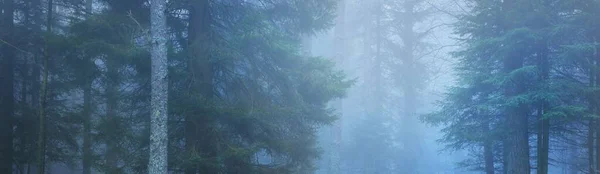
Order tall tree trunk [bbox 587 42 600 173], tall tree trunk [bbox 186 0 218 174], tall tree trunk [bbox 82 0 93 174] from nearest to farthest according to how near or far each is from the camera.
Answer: tall tree trunk [bbox 186 0 218 174]
tall tree trunk [bbox 587 42 600 173]
tall tree trunk [bbox 82 0 93 174]

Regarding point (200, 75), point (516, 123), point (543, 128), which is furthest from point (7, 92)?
point (543, 128)

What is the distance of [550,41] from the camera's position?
11289 millimetres

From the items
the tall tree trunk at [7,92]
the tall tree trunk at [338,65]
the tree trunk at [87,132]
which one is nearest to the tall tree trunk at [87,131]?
the tree trunk at [87,132]

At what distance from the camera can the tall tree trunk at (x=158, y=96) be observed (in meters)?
8.57

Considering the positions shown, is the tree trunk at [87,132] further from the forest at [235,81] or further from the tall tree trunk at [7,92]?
the tall tree trunk at [7,92]

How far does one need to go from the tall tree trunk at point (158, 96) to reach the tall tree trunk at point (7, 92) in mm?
7936

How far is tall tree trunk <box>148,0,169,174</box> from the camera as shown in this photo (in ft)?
28.1

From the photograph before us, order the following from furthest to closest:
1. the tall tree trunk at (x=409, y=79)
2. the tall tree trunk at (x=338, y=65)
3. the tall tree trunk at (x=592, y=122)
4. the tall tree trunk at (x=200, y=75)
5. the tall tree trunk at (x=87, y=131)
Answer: the tall tree trunk at (x=409, y=79) < the tall tree trunk at (x=338, y=65) < the tall tree trunk at (x=87, y=131) < the tall tree trunk at (x=592, y=122) < the tall tree trunk at (x=200, y=75)

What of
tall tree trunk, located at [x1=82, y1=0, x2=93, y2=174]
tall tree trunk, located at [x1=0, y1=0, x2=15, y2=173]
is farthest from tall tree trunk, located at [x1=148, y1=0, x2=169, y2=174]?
tall tree trunk, located at [x1=0, y1=0, x2=15, y2=173]

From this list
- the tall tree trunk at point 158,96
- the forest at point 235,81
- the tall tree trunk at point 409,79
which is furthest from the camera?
the tall tree trunk at point 409,79

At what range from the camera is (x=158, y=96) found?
28.3 ft

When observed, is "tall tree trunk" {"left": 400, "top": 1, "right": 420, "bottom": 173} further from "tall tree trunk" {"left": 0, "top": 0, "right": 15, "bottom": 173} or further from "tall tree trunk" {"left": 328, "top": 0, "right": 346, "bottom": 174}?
"tall tree trunk" {"left": 0, "top": 0, "right": 15, "bottom": 173}

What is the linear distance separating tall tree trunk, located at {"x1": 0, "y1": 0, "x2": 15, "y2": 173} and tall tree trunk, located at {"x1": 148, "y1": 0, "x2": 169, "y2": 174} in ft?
26.0

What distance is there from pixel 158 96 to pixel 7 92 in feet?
28.1
